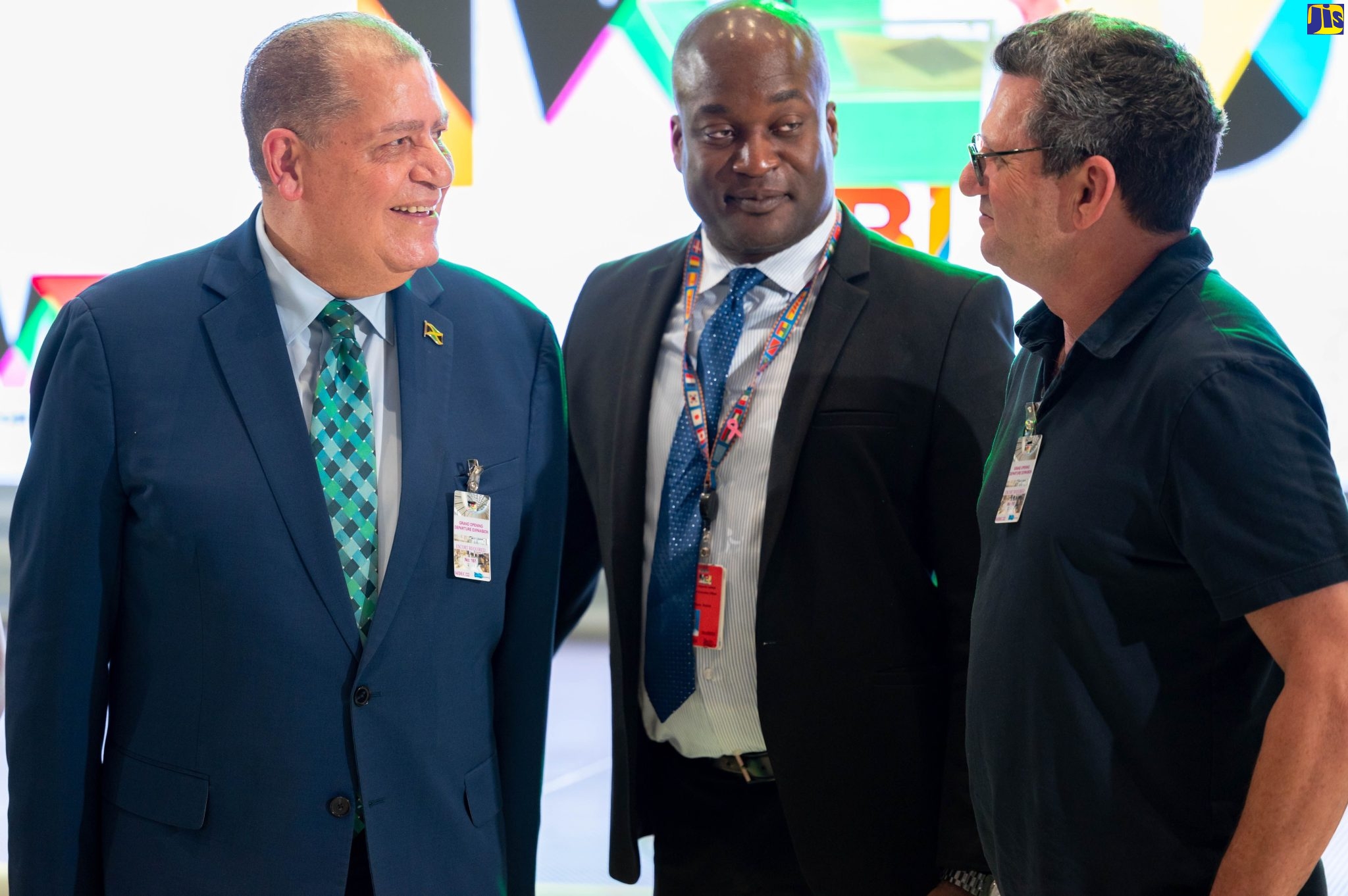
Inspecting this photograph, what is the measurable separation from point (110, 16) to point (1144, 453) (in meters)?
4.34

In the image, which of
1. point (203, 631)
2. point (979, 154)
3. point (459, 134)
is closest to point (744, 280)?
point (979, 154)

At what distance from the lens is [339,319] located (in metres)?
1.75

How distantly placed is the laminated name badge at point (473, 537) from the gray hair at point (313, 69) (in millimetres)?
585

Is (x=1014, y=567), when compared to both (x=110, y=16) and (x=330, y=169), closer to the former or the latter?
(x=330, y=169)

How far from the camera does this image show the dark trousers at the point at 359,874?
1.71 m

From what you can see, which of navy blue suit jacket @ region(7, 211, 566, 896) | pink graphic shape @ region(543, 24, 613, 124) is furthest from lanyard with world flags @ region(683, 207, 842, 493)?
pink graphic shape @ region(543, 24, 613, 124)

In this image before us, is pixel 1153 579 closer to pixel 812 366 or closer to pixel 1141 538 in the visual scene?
pixel 1141 538

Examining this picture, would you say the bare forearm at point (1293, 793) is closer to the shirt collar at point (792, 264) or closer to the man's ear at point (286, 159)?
the shirt collar at point (792, 264)

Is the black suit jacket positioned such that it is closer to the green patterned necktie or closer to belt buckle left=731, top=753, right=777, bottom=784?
belt buckle left=731, top=753, right=777, bottom=784

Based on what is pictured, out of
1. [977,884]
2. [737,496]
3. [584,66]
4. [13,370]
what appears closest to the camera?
[977,884]

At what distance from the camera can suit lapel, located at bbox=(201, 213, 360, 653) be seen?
1.62 metres

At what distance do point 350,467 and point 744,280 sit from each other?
0.85 m

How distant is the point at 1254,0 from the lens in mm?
3930

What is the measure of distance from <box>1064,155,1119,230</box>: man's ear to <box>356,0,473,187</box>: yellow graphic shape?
120 inches
